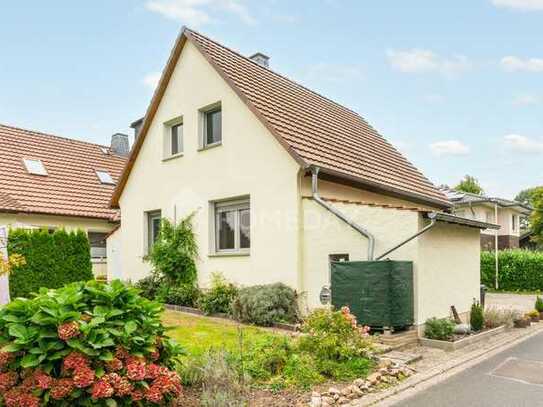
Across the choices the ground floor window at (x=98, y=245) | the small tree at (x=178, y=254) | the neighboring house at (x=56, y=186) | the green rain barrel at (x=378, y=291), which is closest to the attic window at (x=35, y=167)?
the neighboring house at (x=56, y=186)

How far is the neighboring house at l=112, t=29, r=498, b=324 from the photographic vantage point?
32.8 feet

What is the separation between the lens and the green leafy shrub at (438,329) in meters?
8.95

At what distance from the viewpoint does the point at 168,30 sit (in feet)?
50.7

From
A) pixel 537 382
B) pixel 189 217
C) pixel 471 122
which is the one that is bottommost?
pixel 537 382

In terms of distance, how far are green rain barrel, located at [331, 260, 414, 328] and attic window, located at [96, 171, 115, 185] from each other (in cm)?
1562

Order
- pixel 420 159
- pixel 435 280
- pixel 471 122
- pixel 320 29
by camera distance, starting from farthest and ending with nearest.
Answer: pixel 420 159 → pixel 471 122 → pixel 320 29 → pixel 435 280

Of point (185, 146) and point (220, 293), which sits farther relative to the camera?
point (185, 146)

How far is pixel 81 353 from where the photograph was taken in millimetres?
4570

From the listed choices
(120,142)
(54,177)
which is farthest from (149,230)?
(120,142)

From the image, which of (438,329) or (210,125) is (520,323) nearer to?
(438,329)

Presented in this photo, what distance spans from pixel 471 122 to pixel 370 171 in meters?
6.85

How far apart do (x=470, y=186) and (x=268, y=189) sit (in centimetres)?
4648

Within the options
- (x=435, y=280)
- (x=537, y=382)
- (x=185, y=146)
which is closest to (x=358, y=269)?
(x=435, y=280)

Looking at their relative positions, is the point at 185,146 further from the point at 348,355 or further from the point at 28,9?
the point at 348,355
